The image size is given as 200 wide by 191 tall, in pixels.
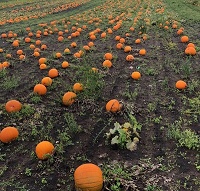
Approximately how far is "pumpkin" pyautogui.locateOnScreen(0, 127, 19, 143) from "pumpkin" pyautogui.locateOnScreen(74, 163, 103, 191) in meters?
1.82

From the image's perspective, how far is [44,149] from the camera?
5.03m

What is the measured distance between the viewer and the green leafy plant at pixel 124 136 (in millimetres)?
5199

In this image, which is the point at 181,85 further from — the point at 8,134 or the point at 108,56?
the point at 8,134

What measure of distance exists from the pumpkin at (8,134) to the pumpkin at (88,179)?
1.82 m

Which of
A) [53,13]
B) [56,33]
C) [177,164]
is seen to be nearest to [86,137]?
[177,164]

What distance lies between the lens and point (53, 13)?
752 inches

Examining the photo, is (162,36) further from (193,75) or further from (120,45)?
(193,75)

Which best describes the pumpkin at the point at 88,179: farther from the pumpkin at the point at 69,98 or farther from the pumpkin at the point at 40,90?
the pumpkin at the point at 40,90

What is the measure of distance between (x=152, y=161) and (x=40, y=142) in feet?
6.71

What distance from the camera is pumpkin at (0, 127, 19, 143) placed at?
554cm

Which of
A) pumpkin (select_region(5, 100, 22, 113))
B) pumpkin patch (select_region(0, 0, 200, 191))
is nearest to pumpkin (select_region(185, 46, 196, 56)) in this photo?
pumpkin patch (select_region(0, 0, 200, 191))

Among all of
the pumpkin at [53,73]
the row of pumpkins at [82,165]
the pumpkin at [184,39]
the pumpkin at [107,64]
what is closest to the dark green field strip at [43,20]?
the pumpkin at [53,73]

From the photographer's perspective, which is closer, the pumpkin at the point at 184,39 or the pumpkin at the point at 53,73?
the pumpkin at the point at 53,73

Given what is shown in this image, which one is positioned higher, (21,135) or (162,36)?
(21,135)
